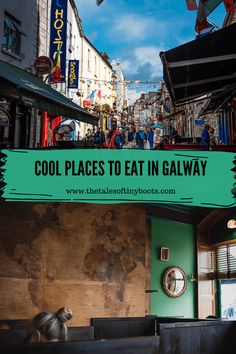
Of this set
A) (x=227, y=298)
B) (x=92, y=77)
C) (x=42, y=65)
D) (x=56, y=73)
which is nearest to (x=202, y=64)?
(x=227, y=298)

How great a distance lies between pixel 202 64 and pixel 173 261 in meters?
4.81

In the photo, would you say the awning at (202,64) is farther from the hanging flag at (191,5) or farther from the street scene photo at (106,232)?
the hanging flag at (191,5)

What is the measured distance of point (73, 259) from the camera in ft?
24.4

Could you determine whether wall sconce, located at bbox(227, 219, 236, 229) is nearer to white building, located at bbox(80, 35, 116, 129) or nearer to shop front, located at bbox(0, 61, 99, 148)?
shop front, located at bbox(0, 61, 99, 148)

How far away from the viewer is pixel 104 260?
7652mm

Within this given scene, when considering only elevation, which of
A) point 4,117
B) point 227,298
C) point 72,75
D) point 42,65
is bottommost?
point 227,298

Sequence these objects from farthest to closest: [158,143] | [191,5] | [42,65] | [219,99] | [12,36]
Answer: [42,65]
[12,36]
[158,143]
[219,99]
[191,5]

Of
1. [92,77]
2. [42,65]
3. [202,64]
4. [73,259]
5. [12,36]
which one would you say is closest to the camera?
[73,259]

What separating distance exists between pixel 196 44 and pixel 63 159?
4046mm

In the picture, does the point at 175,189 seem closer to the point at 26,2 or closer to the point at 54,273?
the point at 54,273

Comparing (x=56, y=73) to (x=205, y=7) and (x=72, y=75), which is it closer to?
(x=72, y=75)

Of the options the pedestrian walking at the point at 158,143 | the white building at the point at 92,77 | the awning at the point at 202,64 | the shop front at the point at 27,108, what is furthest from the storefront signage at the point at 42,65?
the white building at the point at 92,77

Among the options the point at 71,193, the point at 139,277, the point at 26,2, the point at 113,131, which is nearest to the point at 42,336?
the point at 71,193

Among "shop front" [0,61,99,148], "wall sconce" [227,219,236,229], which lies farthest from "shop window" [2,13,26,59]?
"wall sconce" [227,219,236,229]
